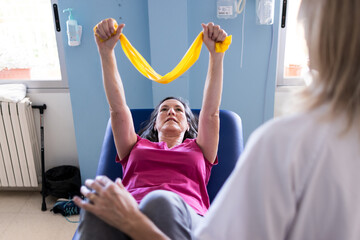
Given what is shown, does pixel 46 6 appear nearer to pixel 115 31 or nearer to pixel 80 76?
pixel 80 76

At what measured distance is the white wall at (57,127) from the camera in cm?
258

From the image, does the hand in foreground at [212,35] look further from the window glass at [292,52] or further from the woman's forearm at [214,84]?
the window glass at [292,52]

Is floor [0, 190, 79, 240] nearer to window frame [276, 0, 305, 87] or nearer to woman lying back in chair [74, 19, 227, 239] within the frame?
woman lying back in chair [74, 19, 227, 239]

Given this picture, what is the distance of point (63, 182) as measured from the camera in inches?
96.0

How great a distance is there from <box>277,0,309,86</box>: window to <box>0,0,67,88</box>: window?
68.4 inches

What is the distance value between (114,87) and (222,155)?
713mm

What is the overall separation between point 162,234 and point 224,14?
5.25 ft

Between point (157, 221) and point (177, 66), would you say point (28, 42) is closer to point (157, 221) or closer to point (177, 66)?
point (177, 66)

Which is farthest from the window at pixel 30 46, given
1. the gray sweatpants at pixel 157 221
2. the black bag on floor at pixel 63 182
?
the gray sweatpants at pixel 157 221

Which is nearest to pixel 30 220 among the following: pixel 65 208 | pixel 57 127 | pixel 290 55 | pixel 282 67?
pixel 65 208

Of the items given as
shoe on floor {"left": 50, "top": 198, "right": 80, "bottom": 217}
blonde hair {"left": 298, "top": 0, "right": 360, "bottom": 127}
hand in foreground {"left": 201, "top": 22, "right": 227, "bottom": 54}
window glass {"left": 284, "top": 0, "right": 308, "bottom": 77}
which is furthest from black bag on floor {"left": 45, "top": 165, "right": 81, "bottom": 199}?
blonde hair {"left": 298, "top": 0, "right": 360, "bottom": 127}

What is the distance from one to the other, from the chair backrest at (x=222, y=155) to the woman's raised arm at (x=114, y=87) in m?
0.26

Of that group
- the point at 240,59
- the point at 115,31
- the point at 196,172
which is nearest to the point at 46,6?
the point at 115,31

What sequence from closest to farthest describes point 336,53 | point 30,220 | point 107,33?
point 336,53
point 107,33
point 30,220
